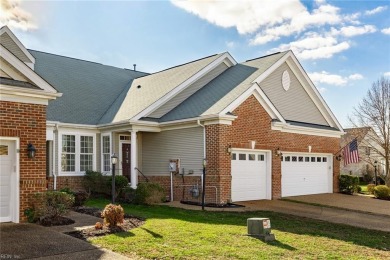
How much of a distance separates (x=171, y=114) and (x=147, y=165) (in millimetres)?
2817

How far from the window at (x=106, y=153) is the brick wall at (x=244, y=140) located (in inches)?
214

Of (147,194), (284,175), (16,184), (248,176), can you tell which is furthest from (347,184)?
(16,184)

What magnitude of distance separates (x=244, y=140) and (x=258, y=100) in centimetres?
197

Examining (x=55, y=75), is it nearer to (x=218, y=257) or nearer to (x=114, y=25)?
(x=114, y=25)

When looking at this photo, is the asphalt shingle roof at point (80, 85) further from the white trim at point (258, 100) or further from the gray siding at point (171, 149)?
the white trim at point (258, 100)

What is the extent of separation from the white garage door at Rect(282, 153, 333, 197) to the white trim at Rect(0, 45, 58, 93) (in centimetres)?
1203

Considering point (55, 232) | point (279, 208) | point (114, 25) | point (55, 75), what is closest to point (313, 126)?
point (279, 208)

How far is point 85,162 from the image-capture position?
18.3 meters

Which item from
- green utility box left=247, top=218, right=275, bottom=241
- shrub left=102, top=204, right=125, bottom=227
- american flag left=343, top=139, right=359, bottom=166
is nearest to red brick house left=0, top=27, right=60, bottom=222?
shrub left=102, top=204, right=125, bottom=227

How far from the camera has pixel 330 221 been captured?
41.0 ft

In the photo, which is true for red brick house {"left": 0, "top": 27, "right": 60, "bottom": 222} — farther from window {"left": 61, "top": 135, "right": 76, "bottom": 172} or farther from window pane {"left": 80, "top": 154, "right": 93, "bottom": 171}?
window pane {"left": 80, "top": 154, "right": 93, "bottom": 171}

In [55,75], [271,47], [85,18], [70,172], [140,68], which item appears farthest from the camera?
[140,68]

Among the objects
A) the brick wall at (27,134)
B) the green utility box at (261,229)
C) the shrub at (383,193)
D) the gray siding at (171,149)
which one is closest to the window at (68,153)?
the gray siding at (171,149)

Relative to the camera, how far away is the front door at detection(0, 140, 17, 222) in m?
10.4
